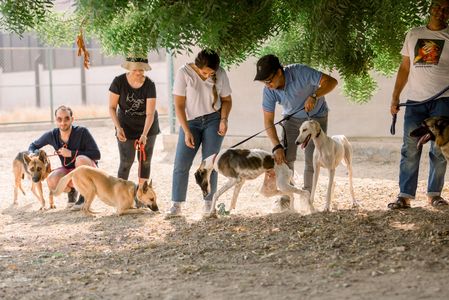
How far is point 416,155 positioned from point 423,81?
661 mm

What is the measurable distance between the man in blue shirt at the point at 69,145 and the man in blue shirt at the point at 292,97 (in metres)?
2.48

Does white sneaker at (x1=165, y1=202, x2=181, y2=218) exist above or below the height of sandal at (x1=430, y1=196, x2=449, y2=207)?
below

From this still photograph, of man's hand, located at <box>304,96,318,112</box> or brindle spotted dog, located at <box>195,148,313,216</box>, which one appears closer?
man's hand, located at <box>304,96,318,112</box>

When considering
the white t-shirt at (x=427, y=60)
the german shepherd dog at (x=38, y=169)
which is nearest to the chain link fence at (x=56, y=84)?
the german shepherd dog at (x=38, y=169)

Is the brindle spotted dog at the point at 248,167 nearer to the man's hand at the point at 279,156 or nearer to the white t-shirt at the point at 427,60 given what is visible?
the man's hand at the point at 279,156

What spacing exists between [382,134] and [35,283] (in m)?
8.41

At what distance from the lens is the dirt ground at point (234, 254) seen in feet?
13.1

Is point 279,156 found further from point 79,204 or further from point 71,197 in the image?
point 71,197

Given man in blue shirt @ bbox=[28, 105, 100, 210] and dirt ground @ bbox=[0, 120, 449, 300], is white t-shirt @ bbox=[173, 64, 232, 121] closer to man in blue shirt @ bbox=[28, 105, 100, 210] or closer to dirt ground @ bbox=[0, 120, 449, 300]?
dirt ground @ bbox=[0, 120, 449, 300]

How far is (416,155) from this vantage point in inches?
245

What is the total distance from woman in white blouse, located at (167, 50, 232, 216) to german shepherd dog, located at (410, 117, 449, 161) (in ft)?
5.69

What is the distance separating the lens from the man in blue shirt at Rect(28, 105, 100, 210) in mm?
7836

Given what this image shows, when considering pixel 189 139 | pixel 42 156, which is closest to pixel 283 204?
pixel 189 139

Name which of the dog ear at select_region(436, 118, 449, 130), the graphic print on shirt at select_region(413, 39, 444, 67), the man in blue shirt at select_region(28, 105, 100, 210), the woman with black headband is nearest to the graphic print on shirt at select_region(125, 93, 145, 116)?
the woman with black headband
